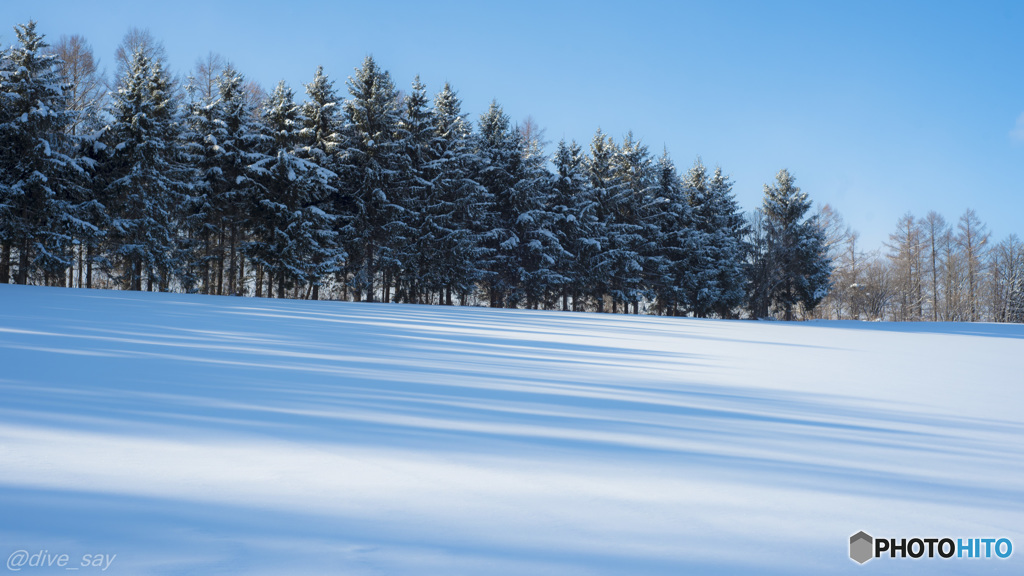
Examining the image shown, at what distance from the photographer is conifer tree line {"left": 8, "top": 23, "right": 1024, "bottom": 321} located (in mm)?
21953

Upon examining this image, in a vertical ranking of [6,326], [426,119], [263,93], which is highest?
[263,93]

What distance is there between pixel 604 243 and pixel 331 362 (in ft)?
96.3

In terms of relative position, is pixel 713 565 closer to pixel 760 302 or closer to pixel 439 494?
pixel 439 494

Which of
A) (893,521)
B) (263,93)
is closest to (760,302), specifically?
(263,93)

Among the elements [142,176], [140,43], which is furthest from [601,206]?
[140,43]

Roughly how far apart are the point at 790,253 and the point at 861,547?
39696 mm

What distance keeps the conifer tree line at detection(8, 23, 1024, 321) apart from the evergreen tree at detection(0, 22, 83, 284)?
7 cm

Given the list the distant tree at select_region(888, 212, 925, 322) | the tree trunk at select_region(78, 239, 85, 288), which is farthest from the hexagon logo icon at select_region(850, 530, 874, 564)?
the distant tree at select_region(888, 212, 925, 322)

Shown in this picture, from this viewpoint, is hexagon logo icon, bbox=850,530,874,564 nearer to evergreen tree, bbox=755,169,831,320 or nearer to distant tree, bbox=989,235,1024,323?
evergreen tree, bbox=755,169,831,320

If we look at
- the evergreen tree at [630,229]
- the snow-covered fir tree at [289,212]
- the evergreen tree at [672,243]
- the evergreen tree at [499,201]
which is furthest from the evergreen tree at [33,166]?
the evergreen tree at [672,243]

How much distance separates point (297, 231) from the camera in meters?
24.7

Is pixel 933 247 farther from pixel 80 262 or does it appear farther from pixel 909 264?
pixel 80 262

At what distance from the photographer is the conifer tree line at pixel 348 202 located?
2195 centimetres

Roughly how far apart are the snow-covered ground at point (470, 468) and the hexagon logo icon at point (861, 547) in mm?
32
